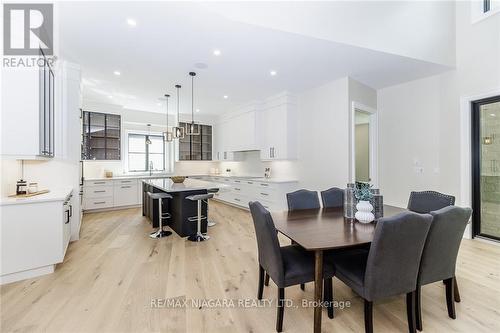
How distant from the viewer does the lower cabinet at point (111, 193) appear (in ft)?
18.4

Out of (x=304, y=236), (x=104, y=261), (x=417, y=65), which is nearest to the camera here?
(x=304, y=236)

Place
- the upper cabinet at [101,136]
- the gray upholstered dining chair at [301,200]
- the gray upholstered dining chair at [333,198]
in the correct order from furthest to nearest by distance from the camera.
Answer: the upper cabinet at [101,136] → the gray upholstered dining chair at [333,198] → the gray upholstered dining chair at [301,200]

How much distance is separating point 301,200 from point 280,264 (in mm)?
1226

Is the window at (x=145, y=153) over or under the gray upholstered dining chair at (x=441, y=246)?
over

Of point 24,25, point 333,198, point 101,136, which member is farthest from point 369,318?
point 101,136

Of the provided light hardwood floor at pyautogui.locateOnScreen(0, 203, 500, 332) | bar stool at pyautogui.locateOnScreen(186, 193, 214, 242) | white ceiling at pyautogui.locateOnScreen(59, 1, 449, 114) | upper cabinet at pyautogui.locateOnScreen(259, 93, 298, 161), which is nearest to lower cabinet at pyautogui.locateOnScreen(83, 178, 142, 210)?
white ceiling at pyautogui.locateOnScreen(59, 1, 449, 114)

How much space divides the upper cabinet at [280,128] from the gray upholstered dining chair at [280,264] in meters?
3.51

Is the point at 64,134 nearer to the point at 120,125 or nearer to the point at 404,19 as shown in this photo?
the point at 120,125

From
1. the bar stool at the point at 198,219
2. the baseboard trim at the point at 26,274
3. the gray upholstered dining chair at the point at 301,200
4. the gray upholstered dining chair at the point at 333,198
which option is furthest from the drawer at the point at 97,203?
the gray upholstered dining chair at the point at 333,198

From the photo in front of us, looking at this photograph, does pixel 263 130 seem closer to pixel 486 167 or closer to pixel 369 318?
pixel 486 167

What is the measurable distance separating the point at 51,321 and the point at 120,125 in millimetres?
5790

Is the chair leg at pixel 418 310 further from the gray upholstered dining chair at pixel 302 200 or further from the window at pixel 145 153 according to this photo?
the window at pixel 145 153

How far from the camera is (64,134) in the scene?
3.50 metres

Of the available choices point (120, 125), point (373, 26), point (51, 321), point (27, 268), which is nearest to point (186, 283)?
point (51, 321)
